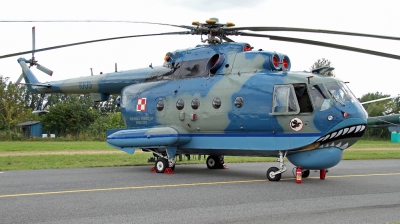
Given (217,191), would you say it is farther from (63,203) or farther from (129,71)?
(129,71)

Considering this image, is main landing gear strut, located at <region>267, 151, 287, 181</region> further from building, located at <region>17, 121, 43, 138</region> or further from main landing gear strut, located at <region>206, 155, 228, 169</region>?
building, located at <region>17, 121, 43, 138</region>

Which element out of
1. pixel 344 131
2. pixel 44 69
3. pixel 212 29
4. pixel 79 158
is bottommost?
pixel 79 158

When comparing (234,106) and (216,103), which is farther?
(216,103)

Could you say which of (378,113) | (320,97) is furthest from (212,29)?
(378,113)

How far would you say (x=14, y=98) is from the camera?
65812 mm

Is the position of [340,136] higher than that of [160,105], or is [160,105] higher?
[160,105]

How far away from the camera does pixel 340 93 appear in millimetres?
11469

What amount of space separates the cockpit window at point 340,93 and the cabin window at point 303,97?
0.58m

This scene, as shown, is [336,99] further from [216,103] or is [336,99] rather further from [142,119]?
[142,119]

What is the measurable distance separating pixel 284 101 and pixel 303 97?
54cm

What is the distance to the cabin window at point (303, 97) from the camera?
38.2 feet

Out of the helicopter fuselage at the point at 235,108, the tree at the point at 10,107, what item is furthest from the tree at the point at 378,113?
the tree at the point at 10,107

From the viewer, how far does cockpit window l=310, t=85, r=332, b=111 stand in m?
11.3

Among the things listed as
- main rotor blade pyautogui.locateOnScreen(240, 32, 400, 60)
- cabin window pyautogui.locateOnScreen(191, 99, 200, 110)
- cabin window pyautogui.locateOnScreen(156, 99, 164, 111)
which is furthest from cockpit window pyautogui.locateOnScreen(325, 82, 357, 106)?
cabin window pyautogui.locateOnScreen(156, 99, 164, 111)
